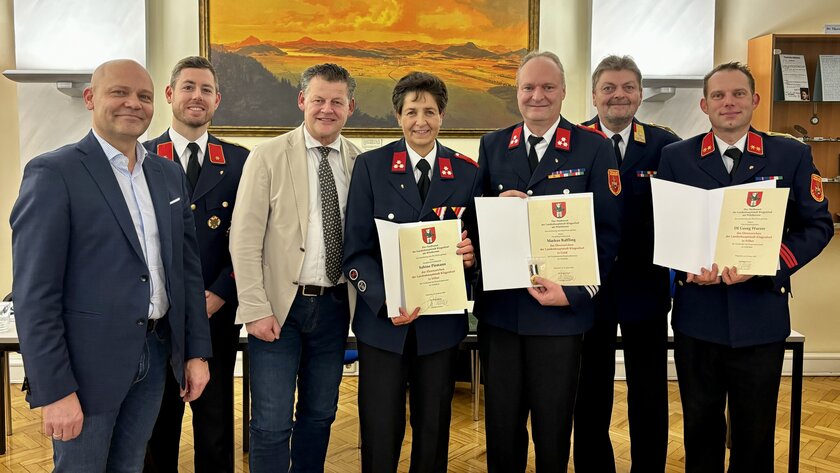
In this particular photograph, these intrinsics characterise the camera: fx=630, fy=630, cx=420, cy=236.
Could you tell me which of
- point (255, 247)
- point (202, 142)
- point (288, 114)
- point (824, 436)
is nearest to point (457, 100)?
point (288, 114)

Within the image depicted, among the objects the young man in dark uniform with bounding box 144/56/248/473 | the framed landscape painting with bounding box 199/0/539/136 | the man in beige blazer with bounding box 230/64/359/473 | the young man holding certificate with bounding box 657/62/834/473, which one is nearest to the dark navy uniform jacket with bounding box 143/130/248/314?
the young man in dark uniform with bounding box 144/56/248/473

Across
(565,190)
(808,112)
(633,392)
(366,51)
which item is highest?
(366,51)

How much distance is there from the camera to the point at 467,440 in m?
3.45

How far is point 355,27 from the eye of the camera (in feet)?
14.5

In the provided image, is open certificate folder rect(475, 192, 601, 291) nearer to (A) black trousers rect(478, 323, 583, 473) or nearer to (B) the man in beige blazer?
(A) black trousers rect(478, 323, 583, 473)

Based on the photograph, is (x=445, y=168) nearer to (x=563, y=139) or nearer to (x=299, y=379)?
(x=563, y=139)

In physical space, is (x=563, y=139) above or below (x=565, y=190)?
above

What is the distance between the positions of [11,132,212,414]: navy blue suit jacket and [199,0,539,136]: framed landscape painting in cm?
→ 281

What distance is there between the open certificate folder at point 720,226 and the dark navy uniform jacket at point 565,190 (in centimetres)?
18

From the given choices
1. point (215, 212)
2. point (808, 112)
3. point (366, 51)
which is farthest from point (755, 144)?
point (366, 51)

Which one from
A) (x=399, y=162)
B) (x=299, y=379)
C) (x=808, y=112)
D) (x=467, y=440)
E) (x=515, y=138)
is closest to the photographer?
(x=399, y=162)

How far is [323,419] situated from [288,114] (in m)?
2.64

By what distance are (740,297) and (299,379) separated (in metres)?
1.64

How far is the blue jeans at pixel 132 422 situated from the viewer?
1.61m
